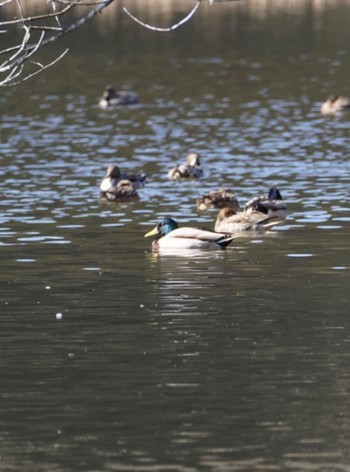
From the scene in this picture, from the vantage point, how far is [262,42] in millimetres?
67188

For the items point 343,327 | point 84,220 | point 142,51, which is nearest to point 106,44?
point 142,51

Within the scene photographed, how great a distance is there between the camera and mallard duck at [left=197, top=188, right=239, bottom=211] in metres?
26.9

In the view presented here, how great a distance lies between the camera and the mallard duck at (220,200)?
88.3 ft

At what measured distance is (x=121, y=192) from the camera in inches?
1104

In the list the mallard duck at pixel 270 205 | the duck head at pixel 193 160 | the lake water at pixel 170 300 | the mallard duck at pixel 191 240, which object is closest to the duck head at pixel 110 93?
the lake water at pixel 170 300

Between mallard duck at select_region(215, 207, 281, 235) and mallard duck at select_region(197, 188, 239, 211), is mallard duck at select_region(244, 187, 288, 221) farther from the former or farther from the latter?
mallard duck at select_region(197, 188, 239, 211)

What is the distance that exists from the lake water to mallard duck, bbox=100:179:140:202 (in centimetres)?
27

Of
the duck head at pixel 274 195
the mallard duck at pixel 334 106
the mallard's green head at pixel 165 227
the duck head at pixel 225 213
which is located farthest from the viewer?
the mallard duck at pixel 334 106

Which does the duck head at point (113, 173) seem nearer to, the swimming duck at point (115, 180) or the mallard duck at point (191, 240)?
the swimming duck at point (115, 180)

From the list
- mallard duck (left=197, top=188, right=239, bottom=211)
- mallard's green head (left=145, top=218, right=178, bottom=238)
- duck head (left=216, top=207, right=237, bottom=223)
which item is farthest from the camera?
mallard duck (left=197, top=188, right=239, bottom=211)

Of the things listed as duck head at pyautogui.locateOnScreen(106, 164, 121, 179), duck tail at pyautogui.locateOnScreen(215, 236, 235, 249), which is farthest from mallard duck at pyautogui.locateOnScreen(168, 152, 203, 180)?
duck tail at pyautogui.locateOnScreen(215, 236, 235, 249)

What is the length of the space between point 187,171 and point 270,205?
551 centimetres

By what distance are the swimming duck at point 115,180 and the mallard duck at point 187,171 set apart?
76 cm

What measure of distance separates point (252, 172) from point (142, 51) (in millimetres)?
33914
